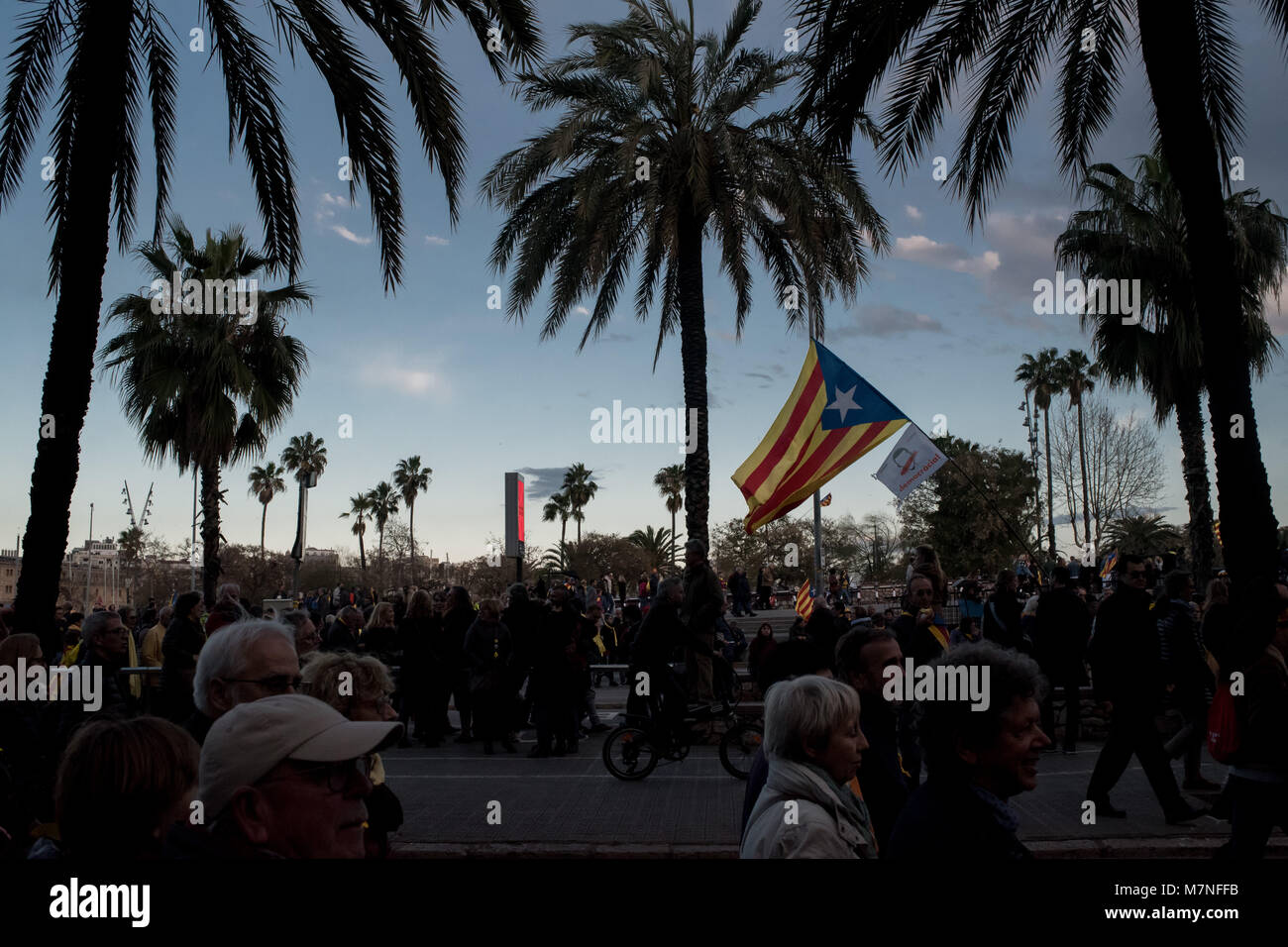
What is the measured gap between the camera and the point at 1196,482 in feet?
67.4

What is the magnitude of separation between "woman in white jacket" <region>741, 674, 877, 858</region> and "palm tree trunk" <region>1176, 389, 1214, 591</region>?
65.6ft

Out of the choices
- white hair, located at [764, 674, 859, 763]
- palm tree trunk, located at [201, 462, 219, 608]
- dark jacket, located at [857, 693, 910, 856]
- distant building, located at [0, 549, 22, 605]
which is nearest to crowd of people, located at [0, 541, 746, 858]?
white hair, located at [764, 674, 859, 763]

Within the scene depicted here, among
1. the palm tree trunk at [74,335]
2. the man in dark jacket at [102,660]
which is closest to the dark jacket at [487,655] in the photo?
the man in dark jacket at [102,660]

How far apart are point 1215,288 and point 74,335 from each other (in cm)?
777

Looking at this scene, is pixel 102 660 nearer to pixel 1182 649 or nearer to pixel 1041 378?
pixel 1182 649

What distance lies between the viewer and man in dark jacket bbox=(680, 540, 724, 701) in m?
11.1

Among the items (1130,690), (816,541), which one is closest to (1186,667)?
(1130,690)

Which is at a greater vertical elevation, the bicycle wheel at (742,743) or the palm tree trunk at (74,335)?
the palm tree trunk at (74,335)

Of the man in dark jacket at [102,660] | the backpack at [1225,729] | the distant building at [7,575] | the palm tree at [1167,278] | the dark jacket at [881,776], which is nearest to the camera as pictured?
the dark jacket at [881,776]

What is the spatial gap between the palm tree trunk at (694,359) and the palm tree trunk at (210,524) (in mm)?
11413

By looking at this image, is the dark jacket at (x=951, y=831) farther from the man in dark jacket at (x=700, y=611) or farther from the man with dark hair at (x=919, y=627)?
the man in dark jacket at (x=700, y=611)

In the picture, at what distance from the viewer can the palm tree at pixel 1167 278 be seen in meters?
19.9

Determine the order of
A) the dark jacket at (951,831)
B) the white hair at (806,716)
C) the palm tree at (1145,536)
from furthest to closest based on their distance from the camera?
1. the palm tree at (1145,536)
2. the white hair at (806,716)
3. the dark jacket at (951,831)

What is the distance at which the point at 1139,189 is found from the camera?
20.9m
